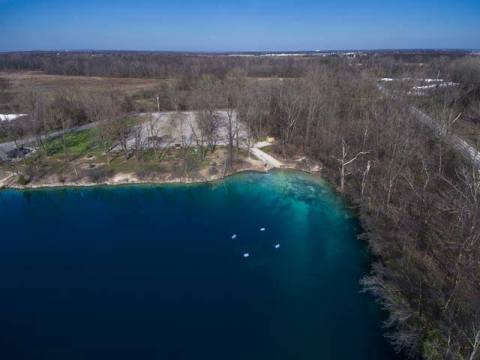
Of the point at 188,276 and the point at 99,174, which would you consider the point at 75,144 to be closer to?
the point at 99,174

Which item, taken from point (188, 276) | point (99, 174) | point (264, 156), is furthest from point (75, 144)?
point (188, 276)

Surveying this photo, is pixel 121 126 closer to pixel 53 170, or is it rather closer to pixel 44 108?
pixel 53 170

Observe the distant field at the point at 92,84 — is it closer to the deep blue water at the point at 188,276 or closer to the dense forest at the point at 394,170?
the dense forest at the point at 394,170

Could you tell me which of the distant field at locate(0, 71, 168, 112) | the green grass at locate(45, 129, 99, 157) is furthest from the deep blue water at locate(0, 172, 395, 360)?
the distant field at locate(0, 71, 168, 112)

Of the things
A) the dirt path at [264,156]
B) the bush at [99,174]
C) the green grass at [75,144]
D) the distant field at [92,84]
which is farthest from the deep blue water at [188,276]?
the distant field at [92,84]

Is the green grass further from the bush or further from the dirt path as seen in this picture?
the dirt path

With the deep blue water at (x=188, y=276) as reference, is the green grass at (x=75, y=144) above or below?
above
